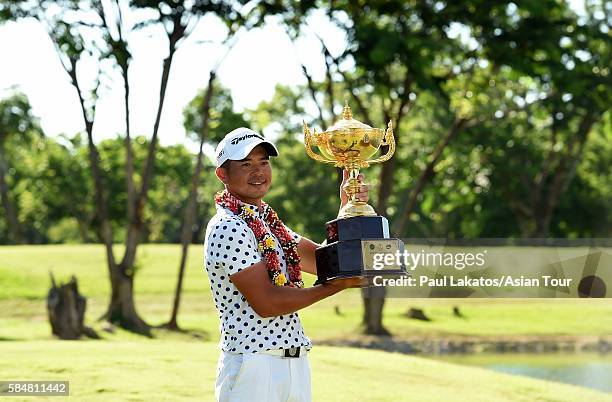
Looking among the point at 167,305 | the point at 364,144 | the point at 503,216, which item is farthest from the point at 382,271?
the point at 503,216

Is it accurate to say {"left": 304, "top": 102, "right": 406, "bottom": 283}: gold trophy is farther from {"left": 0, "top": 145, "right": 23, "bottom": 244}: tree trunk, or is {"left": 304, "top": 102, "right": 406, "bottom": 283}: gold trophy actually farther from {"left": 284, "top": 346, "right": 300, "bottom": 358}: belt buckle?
{"left": 0, "top": 145, "right": 23, "bottom": 244}: tree trunk

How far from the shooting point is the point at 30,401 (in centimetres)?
1040

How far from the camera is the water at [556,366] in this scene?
18.4 m

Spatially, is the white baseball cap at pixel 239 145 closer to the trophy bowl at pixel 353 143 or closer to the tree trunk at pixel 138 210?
the trophy bowl at pixel 353 143

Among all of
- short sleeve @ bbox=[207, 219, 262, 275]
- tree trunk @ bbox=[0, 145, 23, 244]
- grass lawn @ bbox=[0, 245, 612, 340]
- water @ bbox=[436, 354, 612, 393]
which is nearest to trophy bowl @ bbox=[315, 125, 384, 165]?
short sleeve @ bbox=[207, 219, 262, 275]

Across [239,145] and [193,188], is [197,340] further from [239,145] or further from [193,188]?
[239,145]

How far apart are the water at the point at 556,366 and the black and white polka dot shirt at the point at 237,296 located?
12.5m

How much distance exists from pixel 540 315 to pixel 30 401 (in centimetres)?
2539

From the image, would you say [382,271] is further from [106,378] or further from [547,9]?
[547,9]

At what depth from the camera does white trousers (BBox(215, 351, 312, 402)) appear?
4.70 m

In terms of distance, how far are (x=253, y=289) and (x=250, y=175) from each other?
1.75ft

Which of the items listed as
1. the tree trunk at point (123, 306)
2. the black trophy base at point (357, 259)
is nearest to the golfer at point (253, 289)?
the black trophy base at point (357, 259)

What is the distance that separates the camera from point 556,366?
2123 cm

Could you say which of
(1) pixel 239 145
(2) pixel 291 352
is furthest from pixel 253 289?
(1) pixel 239 145
